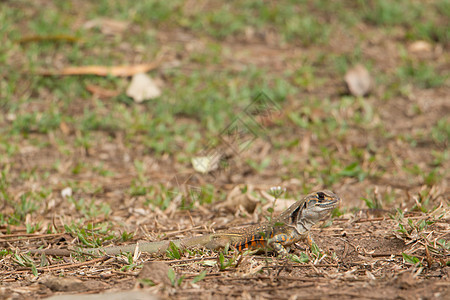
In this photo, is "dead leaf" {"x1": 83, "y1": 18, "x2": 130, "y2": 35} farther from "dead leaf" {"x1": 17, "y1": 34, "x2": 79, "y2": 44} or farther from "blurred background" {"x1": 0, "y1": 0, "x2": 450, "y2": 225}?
"dead leaf" {"x1": 17, "y1": 34, "x2": 79, "y2": 44}

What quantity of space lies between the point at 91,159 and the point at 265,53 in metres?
3.75

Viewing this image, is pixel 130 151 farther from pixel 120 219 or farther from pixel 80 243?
pixel 80 243

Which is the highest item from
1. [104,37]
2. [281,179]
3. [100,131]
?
[104,37]

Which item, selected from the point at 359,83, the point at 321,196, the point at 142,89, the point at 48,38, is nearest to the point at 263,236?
the point at 321,196

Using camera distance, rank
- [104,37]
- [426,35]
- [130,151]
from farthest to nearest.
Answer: [426,35], [104,37], [130,151]

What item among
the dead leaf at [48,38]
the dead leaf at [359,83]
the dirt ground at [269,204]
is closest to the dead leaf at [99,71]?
the dirt ground at [269,204]

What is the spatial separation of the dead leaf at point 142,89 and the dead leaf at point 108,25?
4.68 ft

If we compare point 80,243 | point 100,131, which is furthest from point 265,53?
point 80,243

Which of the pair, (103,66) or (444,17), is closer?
(103,66)

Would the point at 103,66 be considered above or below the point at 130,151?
above

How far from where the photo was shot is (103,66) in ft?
26.2

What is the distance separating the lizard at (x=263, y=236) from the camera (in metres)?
4.16

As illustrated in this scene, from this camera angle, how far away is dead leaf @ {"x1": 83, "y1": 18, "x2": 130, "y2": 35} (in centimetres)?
880

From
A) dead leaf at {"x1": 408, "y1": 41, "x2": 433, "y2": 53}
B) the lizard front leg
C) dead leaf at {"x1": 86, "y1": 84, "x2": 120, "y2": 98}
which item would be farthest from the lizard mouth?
dead leaf at {"x1": 408, "y1": 41, "x2": 433, "y2": 53}
